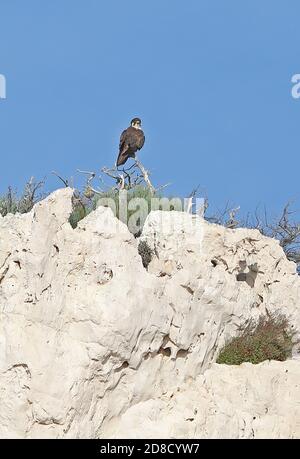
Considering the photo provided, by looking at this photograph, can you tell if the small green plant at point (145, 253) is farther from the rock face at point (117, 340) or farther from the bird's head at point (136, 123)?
the bird's head at point (136, 123)

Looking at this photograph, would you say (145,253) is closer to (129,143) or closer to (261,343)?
(261,343)

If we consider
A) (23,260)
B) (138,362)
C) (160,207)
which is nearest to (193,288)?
(138,362)

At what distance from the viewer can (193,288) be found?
1244 centimetres

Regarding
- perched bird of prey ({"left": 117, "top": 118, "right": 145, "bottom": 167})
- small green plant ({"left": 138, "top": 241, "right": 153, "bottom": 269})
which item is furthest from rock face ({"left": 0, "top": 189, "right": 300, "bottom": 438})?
perched bird of prey ({"left": 117, "top": 118, "right": 145, "bottom": 167})

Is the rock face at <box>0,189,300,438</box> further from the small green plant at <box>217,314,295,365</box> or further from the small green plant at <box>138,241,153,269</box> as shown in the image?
the small green plant at <box>138,241,153,269</box>

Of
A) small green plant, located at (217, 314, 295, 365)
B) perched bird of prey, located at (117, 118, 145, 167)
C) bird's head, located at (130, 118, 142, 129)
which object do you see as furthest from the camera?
bird's head, located at (130, 118, 142, 129)

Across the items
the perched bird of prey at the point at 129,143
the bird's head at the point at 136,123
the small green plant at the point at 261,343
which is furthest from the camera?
the bird's head at the point at 136,123

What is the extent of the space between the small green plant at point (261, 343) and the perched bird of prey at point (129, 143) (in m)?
6.23

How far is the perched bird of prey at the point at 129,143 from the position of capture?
19.7 meters

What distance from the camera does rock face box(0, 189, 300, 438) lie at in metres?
11.2

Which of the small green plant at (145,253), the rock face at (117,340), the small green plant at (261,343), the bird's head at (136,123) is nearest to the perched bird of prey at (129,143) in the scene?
the bird's head at (136,123)

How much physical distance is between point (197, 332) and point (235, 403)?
103 cm

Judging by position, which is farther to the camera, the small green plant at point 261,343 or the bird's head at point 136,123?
the bird's head at point 136,123

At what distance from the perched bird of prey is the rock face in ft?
21.0
